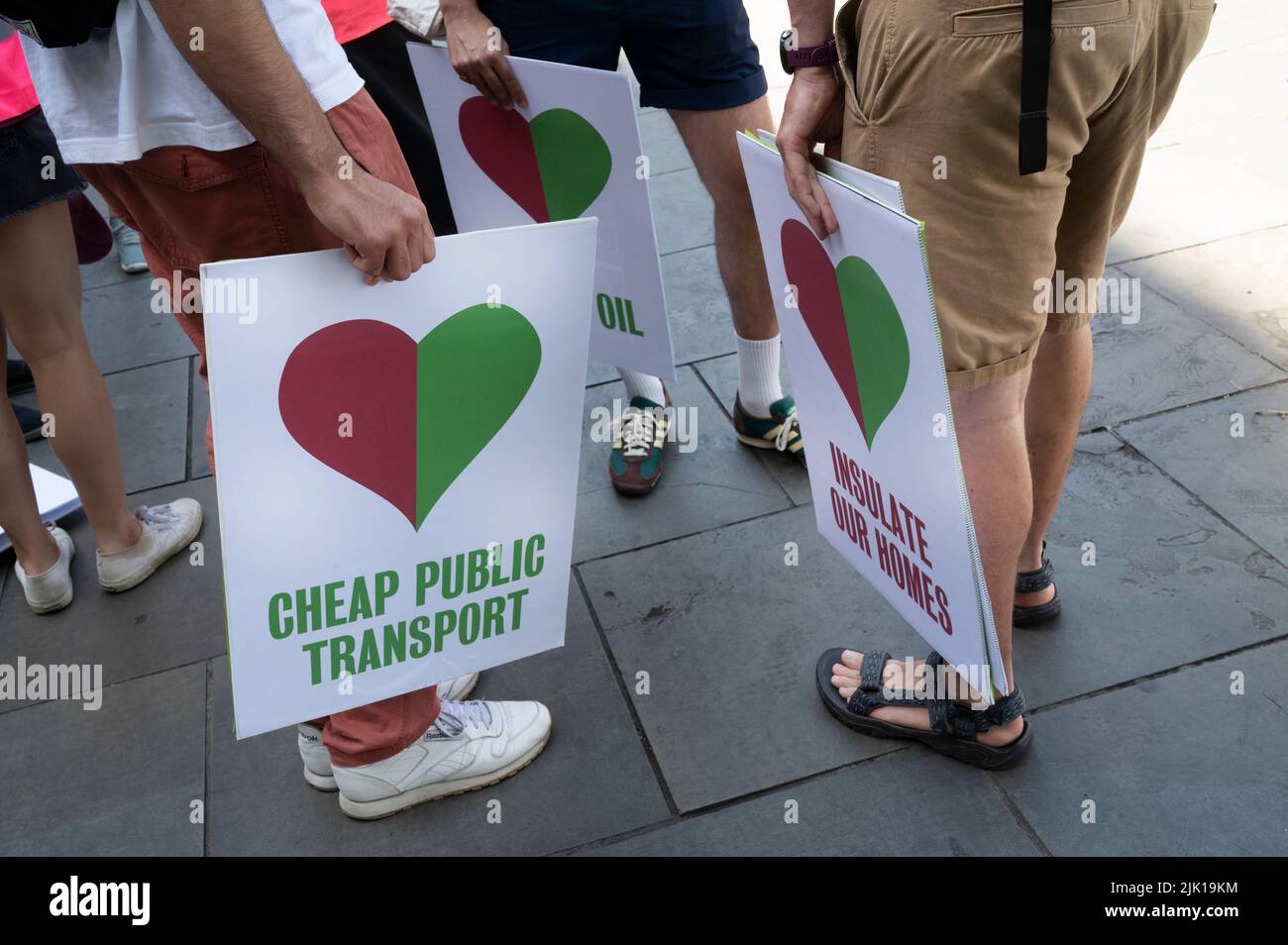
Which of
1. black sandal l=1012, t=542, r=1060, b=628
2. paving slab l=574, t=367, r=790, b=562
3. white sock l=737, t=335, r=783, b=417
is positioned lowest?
paving slab l=574, t=367, r=790, b=562

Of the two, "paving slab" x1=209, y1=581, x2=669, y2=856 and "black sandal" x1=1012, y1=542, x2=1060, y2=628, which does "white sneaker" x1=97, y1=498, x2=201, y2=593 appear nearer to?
"paving slab" x1=209, y1=581, x2=669, y2=856

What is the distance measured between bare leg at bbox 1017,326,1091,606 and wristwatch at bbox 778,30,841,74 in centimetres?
72

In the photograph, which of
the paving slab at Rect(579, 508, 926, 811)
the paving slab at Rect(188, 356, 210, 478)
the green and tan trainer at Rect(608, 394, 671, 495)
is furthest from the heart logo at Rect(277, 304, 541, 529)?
the paving slab at Rect(188, 356, 210, 478)

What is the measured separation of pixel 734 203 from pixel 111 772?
6.62 feet

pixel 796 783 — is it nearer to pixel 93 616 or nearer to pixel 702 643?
pixel 702 643

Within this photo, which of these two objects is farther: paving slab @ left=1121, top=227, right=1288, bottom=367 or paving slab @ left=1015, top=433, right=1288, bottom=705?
paving slab @ left=1121, top=227, right=1288, bottom=367

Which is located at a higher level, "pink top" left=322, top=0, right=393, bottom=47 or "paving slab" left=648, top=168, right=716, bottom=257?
"pink top" left=322, top=0, right=393, bottom=47

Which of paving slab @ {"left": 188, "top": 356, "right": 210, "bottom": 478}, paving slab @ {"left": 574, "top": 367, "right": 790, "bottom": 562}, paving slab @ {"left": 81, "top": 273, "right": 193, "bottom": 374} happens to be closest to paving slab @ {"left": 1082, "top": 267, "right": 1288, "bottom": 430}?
paving slab @ {"left": 574, "top": 367, "right": 790, "bottom": 562}

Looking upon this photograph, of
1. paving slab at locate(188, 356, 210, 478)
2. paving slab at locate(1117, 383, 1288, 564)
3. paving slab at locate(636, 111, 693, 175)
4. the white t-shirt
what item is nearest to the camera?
the white t-shirt

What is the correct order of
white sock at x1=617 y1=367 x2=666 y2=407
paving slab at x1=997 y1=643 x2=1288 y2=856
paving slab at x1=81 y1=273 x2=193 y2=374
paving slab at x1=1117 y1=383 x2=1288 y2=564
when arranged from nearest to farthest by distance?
1. paving slab at x1=997 y1=643 x2=1288 y2=856
2. paving slab at x1=1117 y1=383 x2=1288 y2=564
3. white sock at x1=617 y1=367 x2=666 y2=407
4. paving slab at x1=81 y1=273 x2=193 y2=374

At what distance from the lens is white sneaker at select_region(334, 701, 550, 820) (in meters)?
2.28

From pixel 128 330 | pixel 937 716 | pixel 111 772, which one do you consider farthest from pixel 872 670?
pixel 128 330

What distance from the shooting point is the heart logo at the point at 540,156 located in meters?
2.64

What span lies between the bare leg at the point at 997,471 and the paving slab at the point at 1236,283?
1757 mm
